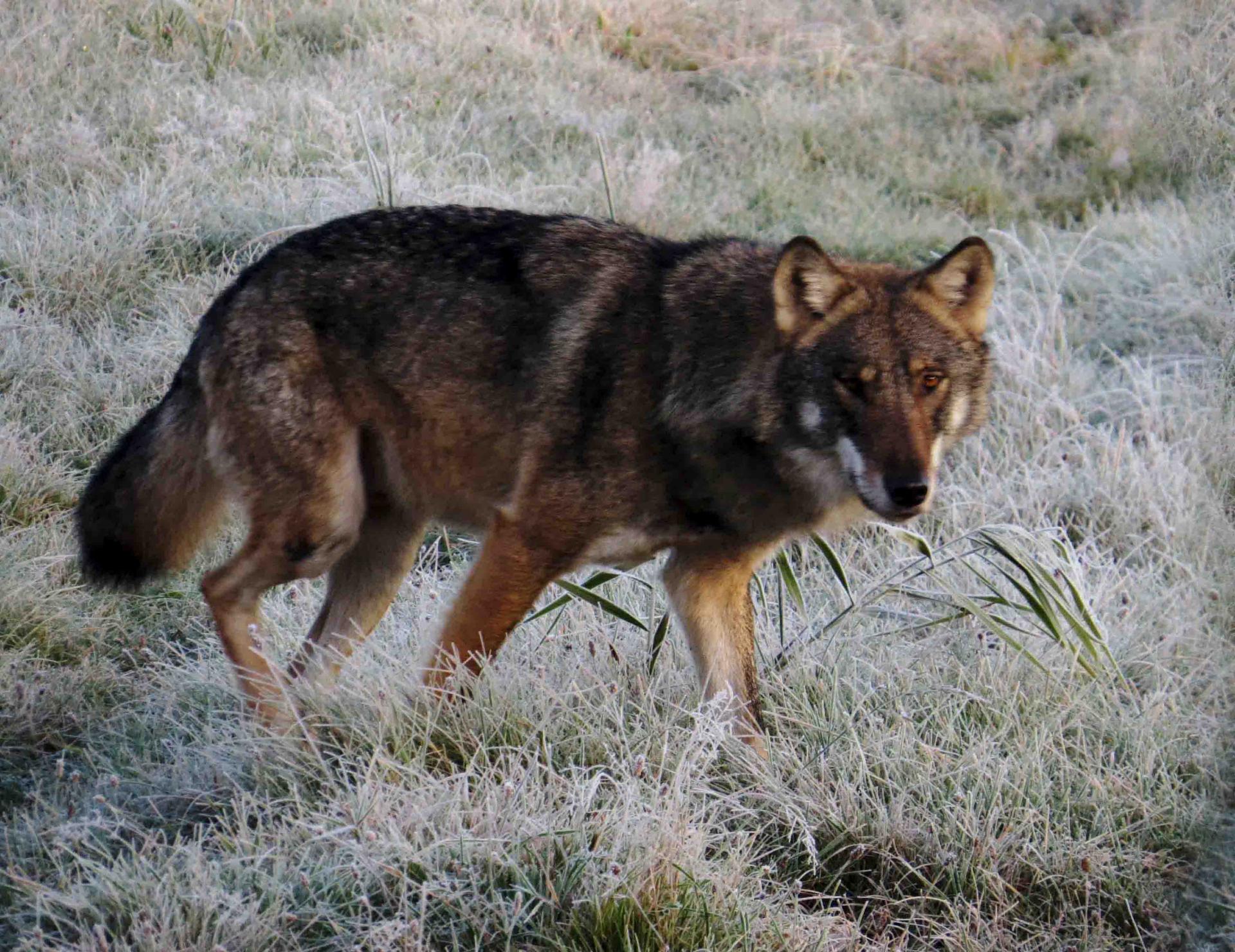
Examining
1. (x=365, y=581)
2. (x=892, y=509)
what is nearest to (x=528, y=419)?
(x=365, y=581)

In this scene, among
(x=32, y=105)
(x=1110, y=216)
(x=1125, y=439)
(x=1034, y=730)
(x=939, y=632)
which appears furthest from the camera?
(x=1110, y=216)

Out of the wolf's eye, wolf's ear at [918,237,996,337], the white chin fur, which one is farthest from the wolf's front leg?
wolf's ear at [918,237,996,337]

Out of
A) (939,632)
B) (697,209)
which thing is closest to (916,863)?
(939,632)

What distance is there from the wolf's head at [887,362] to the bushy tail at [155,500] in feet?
6.62

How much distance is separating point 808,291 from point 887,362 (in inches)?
12.7

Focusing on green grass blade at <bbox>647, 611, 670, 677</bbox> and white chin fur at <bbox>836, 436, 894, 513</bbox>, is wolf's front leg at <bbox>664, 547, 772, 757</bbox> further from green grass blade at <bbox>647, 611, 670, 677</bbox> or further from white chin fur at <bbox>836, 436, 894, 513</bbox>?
white chin fur at <bbox>836, 436, 894, 513</bbox>

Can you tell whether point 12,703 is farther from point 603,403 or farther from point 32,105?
point 32,105

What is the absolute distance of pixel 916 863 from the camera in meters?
3.75

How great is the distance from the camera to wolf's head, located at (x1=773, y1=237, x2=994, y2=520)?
3.40 metres

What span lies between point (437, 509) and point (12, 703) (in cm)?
159

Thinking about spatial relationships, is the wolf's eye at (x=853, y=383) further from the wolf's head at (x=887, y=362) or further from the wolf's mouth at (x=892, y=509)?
the wolf's mouth at (x=892, y=509)

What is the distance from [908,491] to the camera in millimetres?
3326

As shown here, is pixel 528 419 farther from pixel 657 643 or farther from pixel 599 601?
pixel 657 643

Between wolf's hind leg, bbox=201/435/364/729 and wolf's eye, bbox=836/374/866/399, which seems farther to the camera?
wolf's hind leg, bbox=201/435/364/729
